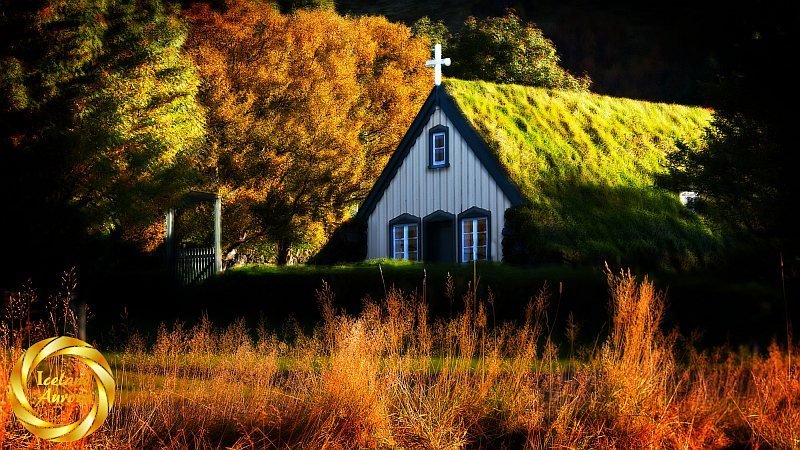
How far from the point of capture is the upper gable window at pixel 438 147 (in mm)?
23391

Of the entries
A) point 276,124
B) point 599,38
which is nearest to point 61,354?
point 276,124

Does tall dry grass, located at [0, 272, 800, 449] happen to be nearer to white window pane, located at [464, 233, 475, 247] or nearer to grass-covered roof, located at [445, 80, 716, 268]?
grass-covered roof, located at [445, 80, 716, 268]

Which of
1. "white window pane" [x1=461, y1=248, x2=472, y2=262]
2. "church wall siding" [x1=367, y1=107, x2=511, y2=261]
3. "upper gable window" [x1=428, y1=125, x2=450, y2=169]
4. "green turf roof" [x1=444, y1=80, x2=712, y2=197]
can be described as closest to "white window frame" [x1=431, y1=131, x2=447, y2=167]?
"upper gable window" [x1=428, y1=125, x2=450, y2=169]

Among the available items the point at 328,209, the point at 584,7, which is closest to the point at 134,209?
the point at 328,209

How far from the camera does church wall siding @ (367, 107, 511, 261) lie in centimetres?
2211

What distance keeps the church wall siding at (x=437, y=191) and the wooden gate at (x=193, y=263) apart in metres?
4.86

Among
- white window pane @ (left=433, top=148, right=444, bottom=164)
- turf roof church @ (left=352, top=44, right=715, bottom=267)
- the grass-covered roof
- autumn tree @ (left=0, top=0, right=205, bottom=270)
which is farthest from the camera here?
white window pane @ (left=433, top=148, right=444, bottom=164)

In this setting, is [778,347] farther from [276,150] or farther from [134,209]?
[276,150]

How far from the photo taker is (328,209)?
29953 millimetres

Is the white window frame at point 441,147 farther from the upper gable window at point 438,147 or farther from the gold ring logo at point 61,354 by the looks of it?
the gold ring logo at point 61,354

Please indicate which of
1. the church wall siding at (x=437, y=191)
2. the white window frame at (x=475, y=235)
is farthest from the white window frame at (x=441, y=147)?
the white window frame at (x=475, y=235)

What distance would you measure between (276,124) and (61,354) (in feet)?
81.5

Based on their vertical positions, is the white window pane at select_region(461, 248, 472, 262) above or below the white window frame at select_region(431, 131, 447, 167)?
below

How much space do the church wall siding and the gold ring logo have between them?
18.0m
